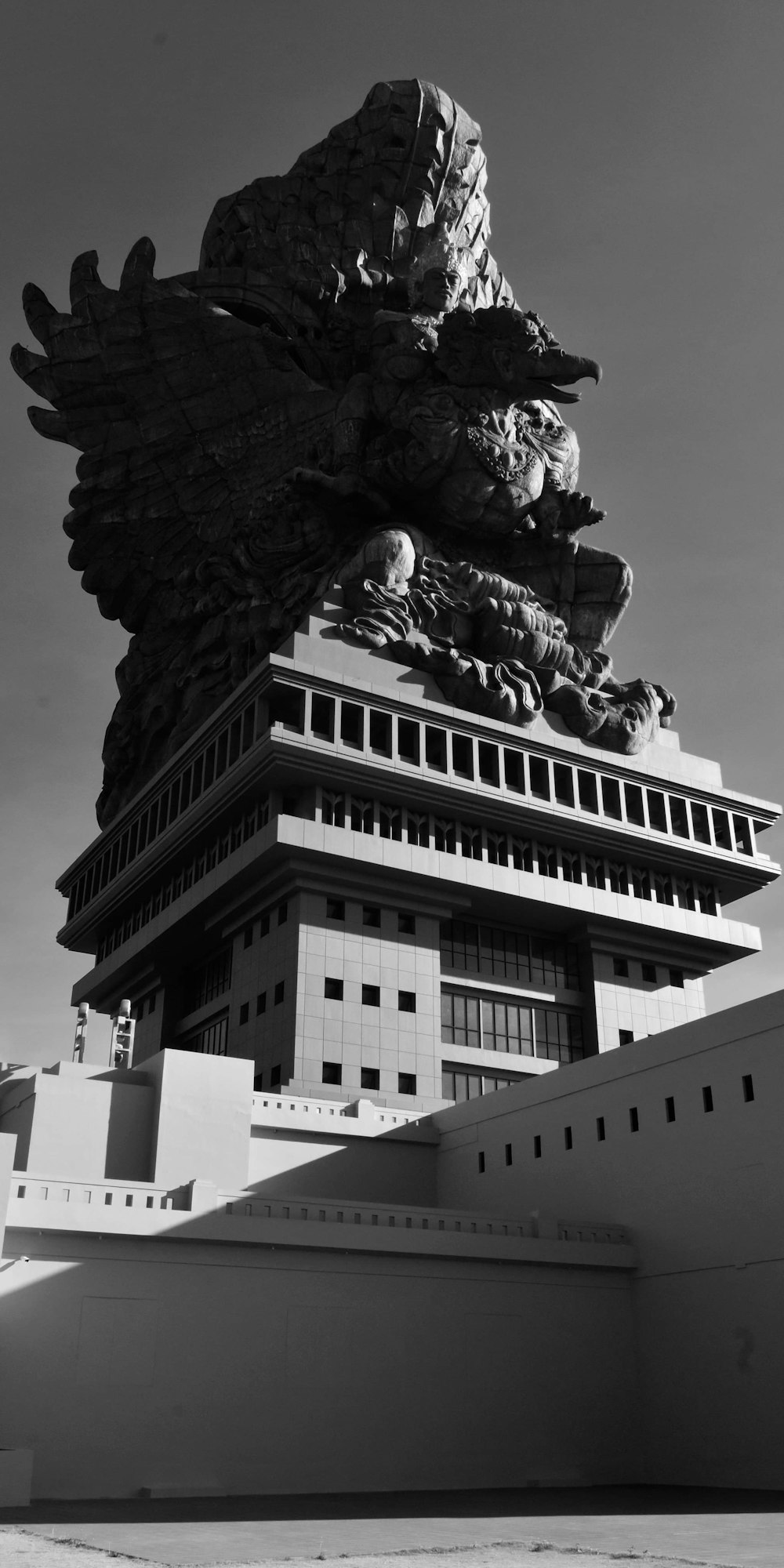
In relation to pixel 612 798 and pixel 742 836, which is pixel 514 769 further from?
pixel 742 836

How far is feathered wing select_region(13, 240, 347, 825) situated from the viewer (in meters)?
66.9

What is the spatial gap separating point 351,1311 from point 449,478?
45.3 meters

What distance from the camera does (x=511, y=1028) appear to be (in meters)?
58.2

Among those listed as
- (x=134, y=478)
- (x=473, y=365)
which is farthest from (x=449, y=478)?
(x=134, y=478)

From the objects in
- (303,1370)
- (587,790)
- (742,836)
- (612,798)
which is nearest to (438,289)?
(587,790)

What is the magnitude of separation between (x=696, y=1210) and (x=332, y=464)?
144 feet

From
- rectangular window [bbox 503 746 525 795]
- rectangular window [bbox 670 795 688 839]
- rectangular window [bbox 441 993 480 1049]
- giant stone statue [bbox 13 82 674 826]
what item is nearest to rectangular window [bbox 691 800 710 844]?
rectangular window [bbox 670 795 688 839]

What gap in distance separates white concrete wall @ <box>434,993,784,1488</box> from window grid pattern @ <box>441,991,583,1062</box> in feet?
51.3

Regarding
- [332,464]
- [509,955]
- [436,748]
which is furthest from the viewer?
[332,464]

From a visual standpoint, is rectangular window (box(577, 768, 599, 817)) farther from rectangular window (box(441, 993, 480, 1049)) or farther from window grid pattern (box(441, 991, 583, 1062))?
rectangular window (box(441, 993, 480, 1049))

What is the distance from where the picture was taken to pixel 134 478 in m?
70.9

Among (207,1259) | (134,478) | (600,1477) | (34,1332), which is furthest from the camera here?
(134,478)

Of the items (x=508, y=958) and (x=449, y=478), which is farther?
(x=449, y=478)

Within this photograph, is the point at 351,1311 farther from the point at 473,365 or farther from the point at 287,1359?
the point at 473,365
